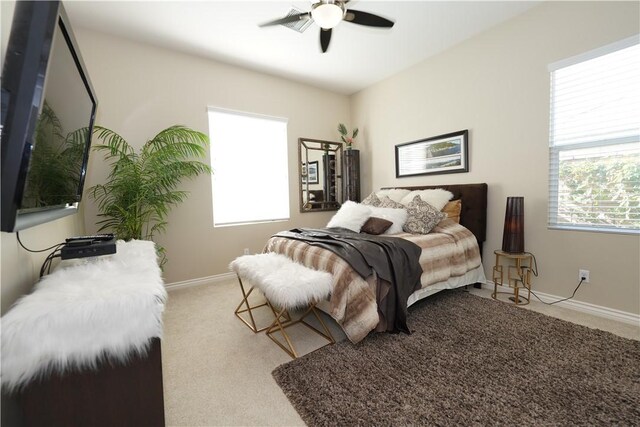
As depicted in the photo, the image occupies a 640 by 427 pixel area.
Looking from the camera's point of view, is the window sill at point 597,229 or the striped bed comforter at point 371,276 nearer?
the striped bed comforter at point 371,276

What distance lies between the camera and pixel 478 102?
311cm

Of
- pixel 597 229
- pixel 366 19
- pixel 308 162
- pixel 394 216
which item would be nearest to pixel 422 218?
pixel 394 216

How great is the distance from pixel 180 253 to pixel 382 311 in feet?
8.41

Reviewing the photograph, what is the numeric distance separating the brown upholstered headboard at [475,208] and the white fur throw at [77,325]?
3.15m

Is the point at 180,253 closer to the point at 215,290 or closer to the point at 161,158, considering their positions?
the point at 215,290

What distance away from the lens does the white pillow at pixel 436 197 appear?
314 centimetres

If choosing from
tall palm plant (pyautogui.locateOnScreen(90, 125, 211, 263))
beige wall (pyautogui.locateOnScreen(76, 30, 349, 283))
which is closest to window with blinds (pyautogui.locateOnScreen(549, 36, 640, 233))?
beige wall (pyautogui.locateOnScreen(76, 30, 349, 283))

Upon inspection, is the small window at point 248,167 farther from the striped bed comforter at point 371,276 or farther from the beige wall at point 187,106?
the striped bed comforter at point 371,276

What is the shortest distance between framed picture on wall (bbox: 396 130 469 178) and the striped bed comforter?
844 millimetres

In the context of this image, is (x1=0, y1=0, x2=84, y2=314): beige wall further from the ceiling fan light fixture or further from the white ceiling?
the white ceiling

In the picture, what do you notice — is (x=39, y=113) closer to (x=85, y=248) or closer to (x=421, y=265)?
(x=85, y=248)

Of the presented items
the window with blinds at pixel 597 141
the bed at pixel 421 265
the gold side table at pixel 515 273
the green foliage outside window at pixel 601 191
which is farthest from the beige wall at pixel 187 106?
the green foliage outside window at pixel 601 191

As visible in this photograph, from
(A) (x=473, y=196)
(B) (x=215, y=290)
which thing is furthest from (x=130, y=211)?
(A) (x=473, y=196)

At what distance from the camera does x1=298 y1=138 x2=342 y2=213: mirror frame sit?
4273 mm
